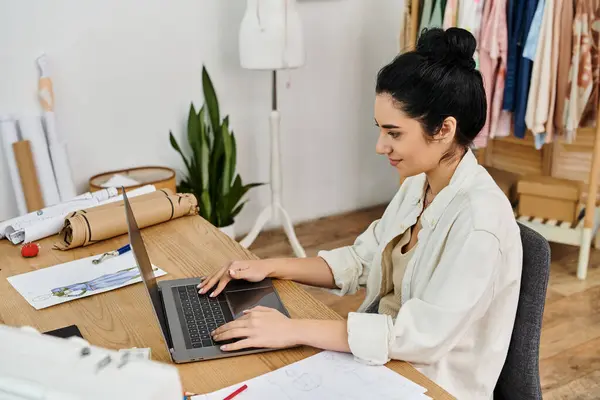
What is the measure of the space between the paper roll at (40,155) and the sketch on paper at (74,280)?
1365 millimetres

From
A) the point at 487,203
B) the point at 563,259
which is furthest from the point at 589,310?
the point at 487,203

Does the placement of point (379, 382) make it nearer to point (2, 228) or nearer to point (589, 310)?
point (2, 228)

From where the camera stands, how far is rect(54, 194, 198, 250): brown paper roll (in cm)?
177

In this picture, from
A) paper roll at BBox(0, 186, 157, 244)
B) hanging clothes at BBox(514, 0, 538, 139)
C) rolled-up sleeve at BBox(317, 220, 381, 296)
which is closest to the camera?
rolled-up sleeve at BBox(317, 220, 381, 296)

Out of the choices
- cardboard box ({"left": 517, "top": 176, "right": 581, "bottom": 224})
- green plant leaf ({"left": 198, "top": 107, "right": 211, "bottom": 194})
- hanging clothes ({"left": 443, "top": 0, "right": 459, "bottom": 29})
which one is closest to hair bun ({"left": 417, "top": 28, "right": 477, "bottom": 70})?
hanging clothes ({"left": 443, "top": 0, "right": 459, "bottom": 29})

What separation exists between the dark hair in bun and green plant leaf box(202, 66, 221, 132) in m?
2.01

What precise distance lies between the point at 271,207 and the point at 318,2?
1117 mm

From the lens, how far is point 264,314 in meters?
1.30

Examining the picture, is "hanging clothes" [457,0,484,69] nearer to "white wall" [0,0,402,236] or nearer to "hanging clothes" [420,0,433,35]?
"hanging clothes" [420,0,433,35]

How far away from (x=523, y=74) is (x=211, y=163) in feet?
4.91

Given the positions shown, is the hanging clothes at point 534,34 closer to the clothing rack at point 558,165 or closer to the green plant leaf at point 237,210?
the clothing rack at point 558,165

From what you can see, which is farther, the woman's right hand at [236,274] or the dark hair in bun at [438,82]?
the woman's right hand at [236,274]

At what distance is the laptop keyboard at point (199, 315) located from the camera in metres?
1.29

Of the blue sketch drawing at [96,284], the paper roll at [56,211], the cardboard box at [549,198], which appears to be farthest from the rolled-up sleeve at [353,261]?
the cardboard box at [549,198]
